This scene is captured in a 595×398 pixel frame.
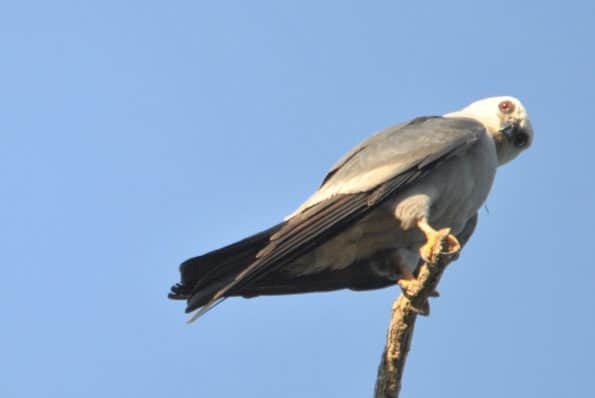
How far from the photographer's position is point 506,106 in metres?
8.49

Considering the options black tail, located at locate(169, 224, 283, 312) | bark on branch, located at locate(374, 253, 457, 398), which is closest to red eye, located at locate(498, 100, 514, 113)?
bark on branch, located at locate(374, 253, 457, 398)

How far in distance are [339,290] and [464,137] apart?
1379 millimetres

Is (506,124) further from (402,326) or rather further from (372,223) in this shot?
Result: (402,326)

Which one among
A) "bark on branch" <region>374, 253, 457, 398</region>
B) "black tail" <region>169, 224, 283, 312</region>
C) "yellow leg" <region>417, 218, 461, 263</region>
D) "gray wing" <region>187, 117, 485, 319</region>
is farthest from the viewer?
"black tail" <region>169, 224, 283, 312</region>

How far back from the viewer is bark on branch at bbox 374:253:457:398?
6629mm

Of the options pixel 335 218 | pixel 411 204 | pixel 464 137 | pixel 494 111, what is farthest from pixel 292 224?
pixel 494 111

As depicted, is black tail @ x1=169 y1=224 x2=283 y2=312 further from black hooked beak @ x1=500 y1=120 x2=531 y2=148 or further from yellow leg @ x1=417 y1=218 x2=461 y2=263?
black hooked beak @ x1=500 y1=120 x2=531 y2=148

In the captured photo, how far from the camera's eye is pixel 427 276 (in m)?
6.77

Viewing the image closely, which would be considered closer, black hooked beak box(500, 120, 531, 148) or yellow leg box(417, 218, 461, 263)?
yellow leg box(417, 218, 461, 263)

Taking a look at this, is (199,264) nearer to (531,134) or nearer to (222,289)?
(222,289)

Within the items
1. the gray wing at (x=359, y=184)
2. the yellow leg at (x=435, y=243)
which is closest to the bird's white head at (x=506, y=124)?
the gray wing at (x=359, y=184)

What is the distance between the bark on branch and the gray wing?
28.1 inches

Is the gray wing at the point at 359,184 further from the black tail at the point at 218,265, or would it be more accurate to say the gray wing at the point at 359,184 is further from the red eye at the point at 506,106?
the red eye at the point at 506,106

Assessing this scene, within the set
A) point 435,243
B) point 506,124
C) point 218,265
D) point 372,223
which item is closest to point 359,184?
point 372,223
